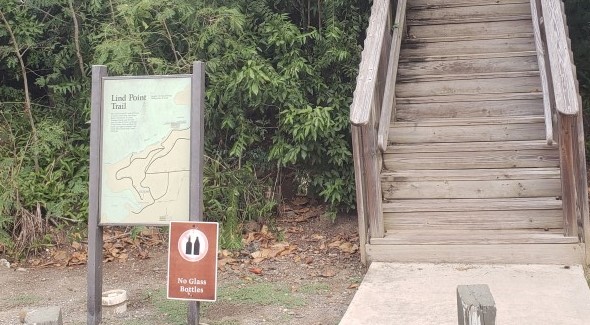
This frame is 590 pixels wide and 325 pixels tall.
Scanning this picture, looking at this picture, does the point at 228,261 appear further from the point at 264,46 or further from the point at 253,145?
the point at 264,46

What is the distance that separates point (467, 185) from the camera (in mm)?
5691

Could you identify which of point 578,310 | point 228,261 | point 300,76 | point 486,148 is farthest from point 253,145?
point 578,310

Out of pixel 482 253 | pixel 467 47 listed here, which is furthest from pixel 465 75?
pixel 482 253

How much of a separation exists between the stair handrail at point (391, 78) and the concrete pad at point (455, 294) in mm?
1245

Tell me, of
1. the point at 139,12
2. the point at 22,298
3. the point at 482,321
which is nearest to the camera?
A: the point at 482,321

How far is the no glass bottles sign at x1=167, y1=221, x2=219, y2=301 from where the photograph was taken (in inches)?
161

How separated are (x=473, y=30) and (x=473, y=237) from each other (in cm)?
332

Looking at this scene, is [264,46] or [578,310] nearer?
[578,310]

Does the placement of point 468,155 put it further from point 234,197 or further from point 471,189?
point 234,197

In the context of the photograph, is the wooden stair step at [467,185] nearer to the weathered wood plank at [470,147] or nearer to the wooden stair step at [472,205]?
the wooden stair step at [472,205]

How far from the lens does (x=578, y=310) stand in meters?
4.06

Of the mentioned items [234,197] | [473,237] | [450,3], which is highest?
[450,3]

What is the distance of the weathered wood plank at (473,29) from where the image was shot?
7562mm

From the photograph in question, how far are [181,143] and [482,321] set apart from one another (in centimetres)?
261
